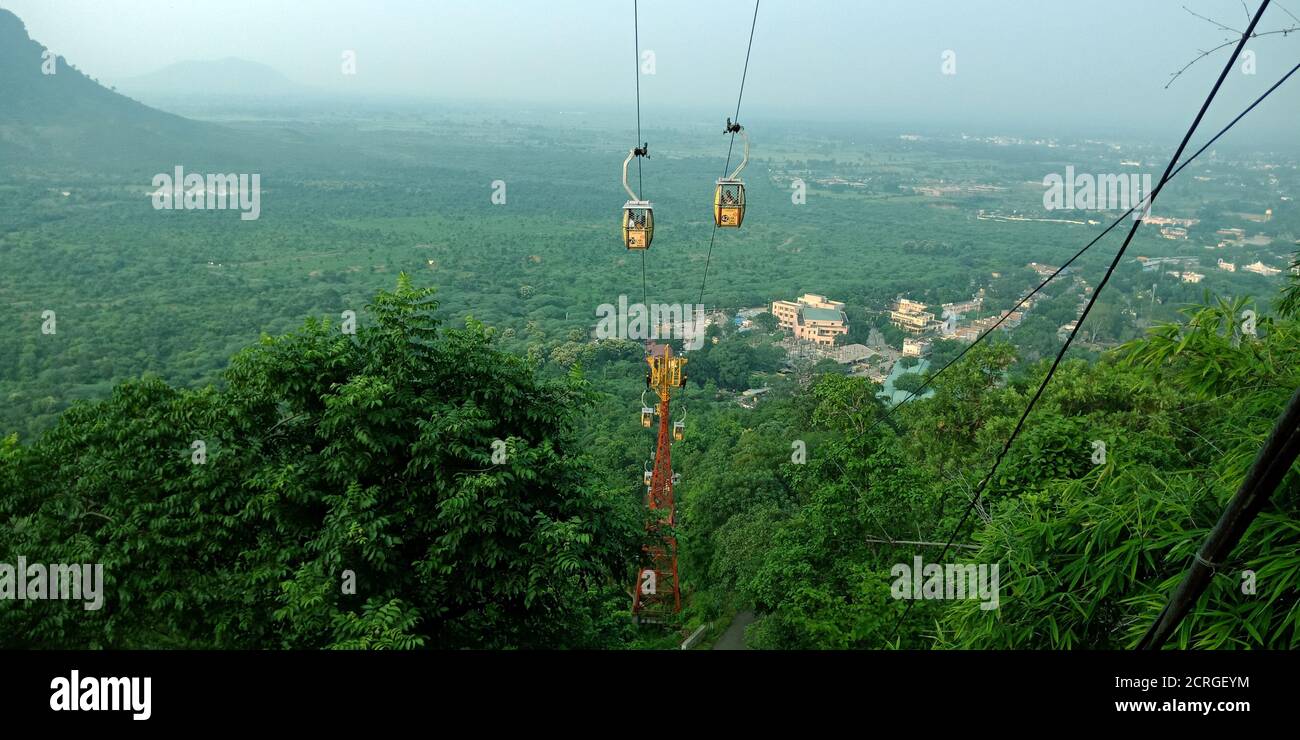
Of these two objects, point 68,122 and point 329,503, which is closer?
point 329,503

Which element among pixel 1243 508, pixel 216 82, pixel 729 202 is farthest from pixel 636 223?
pixel 216 82

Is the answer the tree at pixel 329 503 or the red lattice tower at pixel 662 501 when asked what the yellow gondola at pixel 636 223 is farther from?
the red lattice tower at pixel 662 501

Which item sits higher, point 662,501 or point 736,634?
point 662,501

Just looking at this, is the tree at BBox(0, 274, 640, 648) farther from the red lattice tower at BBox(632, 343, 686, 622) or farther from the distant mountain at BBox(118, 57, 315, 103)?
the distant mountain at BBox(118, 57, 315, 103)

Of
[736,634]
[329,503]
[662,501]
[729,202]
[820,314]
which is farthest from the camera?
[820,314]

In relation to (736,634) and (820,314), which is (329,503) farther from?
(820,314)
